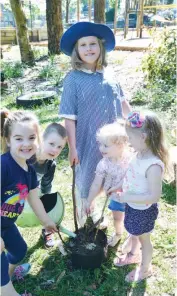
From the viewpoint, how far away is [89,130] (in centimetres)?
251

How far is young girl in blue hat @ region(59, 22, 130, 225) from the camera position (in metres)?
2.42

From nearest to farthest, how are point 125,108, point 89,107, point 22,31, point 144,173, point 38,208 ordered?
1. point 144,173
2. point 38,208
3. point 89,107
4. point 125,108
5. point 22,31

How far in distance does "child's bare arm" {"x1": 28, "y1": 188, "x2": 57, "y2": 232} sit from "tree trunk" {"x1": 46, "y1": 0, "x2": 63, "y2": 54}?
29.5 feet

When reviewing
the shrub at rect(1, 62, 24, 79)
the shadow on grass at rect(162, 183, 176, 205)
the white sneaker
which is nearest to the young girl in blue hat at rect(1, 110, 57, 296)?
the white sneaker

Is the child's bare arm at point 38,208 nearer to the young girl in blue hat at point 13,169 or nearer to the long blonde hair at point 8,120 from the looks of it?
the young girl in blue hat at point 13,169

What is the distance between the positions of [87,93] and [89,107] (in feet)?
0.33

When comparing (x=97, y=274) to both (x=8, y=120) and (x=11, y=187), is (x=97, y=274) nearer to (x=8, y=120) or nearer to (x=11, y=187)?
(x=11, y=187)

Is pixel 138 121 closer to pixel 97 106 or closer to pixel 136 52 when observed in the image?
pixel 97 106

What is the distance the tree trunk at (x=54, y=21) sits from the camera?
1000 cm

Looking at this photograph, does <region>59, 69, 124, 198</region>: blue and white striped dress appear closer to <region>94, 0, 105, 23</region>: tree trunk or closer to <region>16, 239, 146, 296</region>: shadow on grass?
<region>16, 239, 146, 296</region>: shadow on grass

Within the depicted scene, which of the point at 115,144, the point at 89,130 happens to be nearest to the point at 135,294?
the point at 115,144

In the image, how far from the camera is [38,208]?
223cm

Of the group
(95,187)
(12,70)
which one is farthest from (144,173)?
(12,70)

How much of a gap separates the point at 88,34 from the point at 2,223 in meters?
1.42
